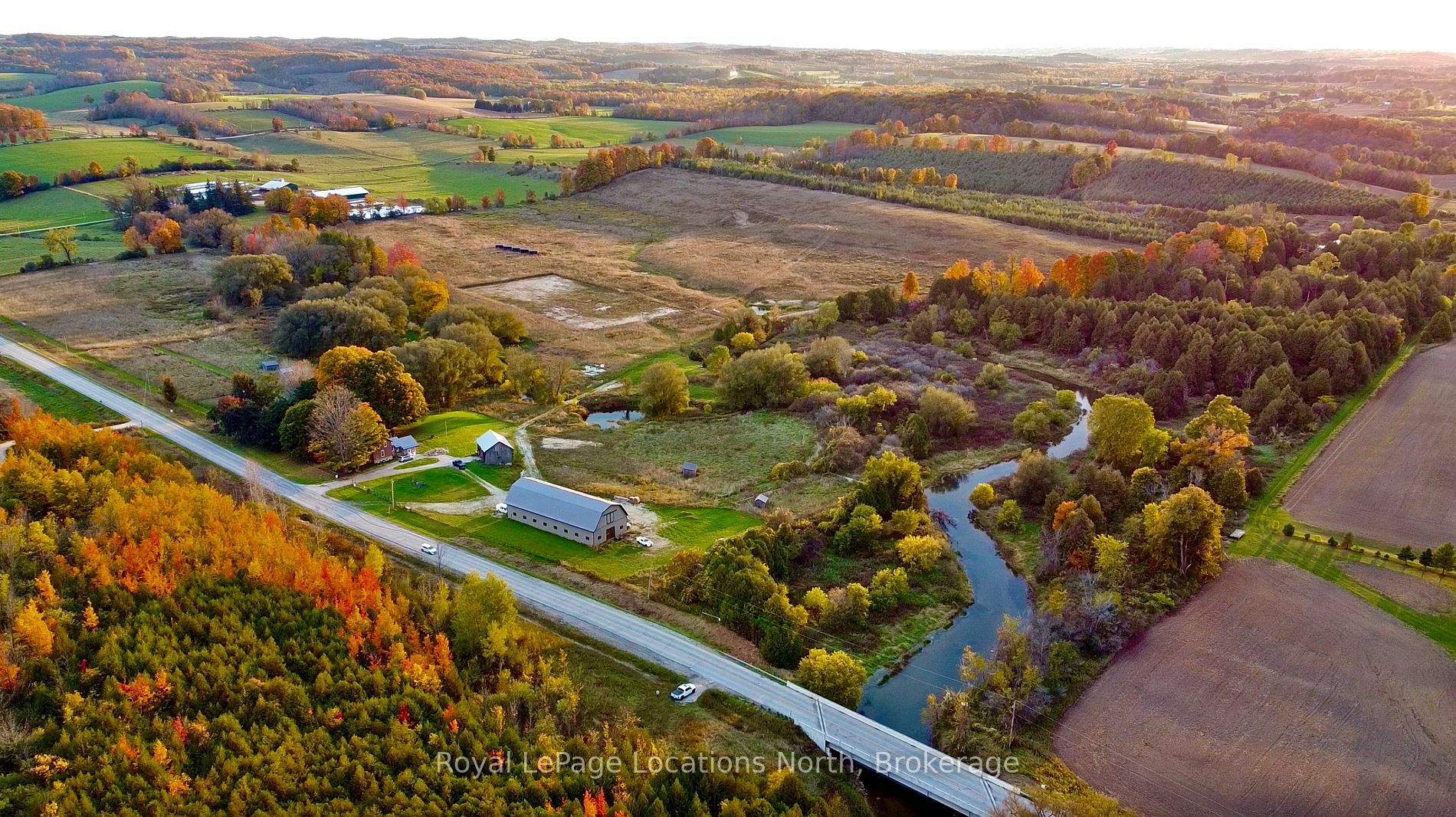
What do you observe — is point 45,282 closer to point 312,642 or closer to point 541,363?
point 541,363

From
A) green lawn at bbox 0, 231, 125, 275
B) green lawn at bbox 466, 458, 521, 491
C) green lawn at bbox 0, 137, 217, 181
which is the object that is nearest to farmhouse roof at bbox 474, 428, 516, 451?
green lawn at bbox 466, 458, 521, 491

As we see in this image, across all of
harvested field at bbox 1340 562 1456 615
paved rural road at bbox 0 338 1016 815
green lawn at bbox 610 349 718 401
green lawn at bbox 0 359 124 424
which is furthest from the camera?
green lawn at bbox 610 349 718 401

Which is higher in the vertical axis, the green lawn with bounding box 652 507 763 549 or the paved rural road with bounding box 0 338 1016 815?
the paved rural road with bounding box 0 338 1016 815

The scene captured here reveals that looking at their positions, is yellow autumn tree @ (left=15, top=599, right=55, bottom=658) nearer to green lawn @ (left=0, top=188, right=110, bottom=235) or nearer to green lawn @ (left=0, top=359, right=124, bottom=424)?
green lawn @ (left=0, top=359, right=124, bottom=424)

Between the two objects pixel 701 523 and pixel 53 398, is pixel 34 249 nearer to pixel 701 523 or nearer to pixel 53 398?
pixel 53 398


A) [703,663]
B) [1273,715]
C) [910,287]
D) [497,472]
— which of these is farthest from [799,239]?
[1273,715]

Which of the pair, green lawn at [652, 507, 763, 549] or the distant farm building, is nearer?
green lawn at [652, 507, 763, 549]

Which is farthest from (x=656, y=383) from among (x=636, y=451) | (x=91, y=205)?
(x=91, y=205)
